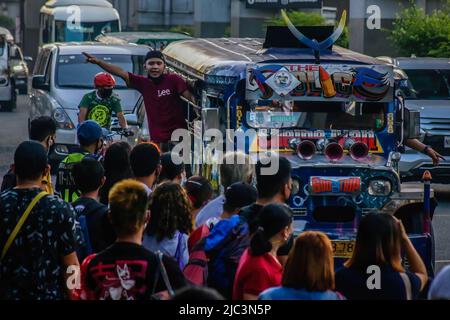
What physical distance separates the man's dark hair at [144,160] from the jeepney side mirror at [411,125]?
4303 millimetres

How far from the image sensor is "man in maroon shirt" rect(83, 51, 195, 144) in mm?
14359

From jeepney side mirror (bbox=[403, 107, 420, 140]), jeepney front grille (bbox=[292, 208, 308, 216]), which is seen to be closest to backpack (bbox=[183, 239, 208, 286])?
jeepney front grille (bbox=[292, 208, 308, 216])

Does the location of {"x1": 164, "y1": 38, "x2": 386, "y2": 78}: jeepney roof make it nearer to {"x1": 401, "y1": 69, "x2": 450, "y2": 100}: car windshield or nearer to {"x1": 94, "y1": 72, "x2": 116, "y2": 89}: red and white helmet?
{"x1": 94, "y1": 72, "x2": 116, "y2": 89}: red and white helmet

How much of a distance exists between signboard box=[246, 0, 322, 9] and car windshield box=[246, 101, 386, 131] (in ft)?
109

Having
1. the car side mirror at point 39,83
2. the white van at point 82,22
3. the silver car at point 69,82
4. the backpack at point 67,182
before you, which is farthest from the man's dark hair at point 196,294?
the white van at point 82,22

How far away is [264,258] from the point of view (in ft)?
24.6

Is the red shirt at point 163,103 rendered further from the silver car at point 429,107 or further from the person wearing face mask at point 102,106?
the silver car at point 429,107

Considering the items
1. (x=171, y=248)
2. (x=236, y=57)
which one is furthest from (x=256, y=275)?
(x=236, y=57)

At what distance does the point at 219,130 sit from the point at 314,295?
6.49 m

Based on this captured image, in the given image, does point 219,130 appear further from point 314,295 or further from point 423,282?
point 314,295

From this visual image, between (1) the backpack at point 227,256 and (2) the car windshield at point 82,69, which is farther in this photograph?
(2) the car windshield at point 82,69

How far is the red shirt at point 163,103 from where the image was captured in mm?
14367

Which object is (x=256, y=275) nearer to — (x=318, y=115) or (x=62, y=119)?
(x=318, y=115)
